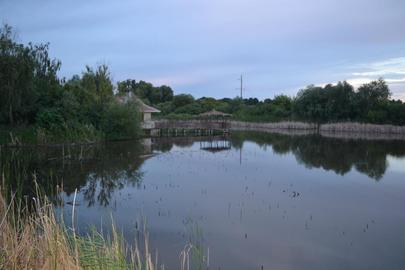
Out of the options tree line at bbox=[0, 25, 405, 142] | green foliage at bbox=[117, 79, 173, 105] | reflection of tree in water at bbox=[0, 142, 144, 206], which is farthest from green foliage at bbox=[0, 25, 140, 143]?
green foliage at bbox=[117, 79, 173, 105]

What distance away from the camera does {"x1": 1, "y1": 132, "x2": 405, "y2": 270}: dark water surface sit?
299 inches

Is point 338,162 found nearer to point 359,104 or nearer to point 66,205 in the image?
point 66,205

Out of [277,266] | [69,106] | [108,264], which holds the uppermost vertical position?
[69,106]

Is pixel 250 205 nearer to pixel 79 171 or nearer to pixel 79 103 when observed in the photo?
pixel 79 171

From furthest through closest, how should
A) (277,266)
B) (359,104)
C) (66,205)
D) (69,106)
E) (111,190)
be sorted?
(359,104), (69,106), (111,190), (66,205), (277,266)

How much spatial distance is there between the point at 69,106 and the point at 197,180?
18.2m

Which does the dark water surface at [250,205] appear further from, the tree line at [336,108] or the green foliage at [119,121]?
the tree line at [336,108]

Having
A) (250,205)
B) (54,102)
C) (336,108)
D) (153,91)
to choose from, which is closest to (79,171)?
(250,205)

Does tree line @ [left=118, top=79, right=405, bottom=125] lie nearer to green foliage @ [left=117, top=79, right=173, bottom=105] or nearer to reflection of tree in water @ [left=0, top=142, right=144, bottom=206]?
green foliage @ [left=117, top=79, right=173, bottom=105]

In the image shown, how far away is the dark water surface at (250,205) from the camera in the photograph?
760cm

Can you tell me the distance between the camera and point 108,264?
414 centimetres

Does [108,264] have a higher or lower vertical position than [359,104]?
lower

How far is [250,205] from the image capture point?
1141 cm

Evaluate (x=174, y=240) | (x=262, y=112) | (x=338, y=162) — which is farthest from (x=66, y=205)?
(x=262, y=112)
